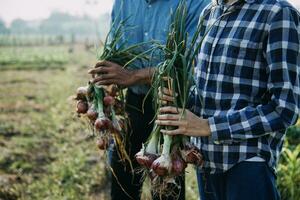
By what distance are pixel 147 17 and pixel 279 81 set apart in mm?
1229

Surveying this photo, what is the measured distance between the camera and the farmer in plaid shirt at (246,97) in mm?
1896

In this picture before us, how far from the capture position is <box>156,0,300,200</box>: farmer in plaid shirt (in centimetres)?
190

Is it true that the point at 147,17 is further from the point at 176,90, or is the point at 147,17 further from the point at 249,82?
the point at 249,82

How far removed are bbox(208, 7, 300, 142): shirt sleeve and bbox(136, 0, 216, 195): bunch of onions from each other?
0.26m

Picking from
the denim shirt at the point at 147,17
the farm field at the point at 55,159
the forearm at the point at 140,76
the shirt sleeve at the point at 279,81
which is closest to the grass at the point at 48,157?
the farm field at the point at 55,159

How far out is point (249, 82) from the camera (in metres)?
1.98

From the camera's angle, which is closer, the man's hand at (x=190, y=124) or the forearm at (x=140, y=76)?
the man's hand at (x=190, y=124)

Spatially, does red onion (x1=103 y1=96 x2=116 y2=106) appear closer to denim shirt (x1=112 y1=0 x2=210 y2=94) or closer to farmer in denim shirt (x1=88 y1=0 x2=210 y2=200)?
farmer in denim shirt (x1=88 y1=0 x2=210 y2=200)

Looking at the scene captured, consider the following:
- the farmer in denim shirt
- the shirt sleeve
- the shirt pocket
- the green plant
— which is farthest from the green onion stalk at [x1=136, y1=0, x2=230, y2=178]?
the green plant

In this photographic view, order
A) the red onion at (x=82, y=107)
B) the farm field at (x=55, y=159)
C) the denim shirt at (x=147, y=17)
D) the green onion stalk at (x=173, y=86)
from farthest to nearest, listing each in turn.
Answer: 1. the farm field at (x=55, y=159)
2. the denim shirt at (x=147, y=17)
3. the red onion at (x=82, y=107)
4. the green onion stalk at (x=173, y=86)

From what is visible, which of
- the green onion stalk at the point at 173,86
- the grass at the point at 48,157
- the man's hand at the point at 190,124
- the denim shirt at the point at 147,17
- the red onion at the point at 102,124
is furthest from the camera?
the grass at the point at 48,157

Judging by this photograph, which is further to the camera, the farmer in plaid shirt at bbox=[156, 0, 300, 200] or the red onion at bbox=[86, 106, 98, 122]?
the red onion at bbox=[86, 106, 98, 122]

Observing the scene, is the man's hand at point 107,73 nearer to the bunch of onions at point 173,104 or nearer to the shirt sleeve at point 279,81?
the bunch of onions at point 173,104

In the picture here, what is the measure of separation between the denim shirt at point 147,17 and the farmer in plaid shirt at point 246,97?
2.45ft
